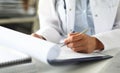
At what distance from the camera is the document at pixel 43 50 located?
24.8 inches

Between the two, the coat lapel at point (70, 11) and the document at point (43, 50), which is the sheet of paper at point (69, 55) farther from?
the coat lapel at point (70, 11)

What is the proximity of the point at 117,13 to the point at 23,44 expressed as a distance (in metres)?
0.46

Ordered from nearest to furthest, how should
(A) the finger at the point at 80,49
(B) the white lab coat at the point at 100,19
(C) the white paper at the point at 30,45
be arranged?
1. (C) the white paper at the point at 30,45
2. (A) the finger at the point at 80,49
3. (B) the white lab coat at the point at 100,19

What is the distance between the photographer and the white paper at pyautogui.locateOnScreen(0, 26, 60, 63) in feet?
2.06

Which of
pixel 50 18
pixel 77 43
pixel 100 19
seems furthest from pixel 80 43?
pixel 50 18

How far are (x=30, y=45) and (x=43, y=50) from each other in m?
0.05

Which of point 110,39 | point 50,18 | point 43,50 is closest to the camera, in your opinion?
point 43,50

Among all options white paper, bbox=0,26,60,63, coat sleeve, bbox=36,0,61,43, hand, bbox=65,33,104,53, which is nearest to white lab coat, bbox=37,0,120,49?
coat sleeve, bbox=36,0,61,43

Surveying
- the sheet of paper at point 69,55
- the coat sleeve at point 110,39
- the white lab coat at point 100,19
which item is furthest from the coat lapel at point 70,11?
the sheet of paper at point 69,55

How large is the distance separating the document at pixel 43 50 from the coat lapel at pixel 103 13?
31 cm

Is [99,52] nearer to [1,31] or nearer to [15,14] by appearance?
[1,31]

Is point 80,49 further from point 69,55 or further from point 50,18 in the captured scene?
point 50,18

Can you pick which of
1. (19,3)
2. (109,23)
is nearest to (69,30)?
(109,23)

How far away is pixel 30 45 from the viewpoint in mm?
671
